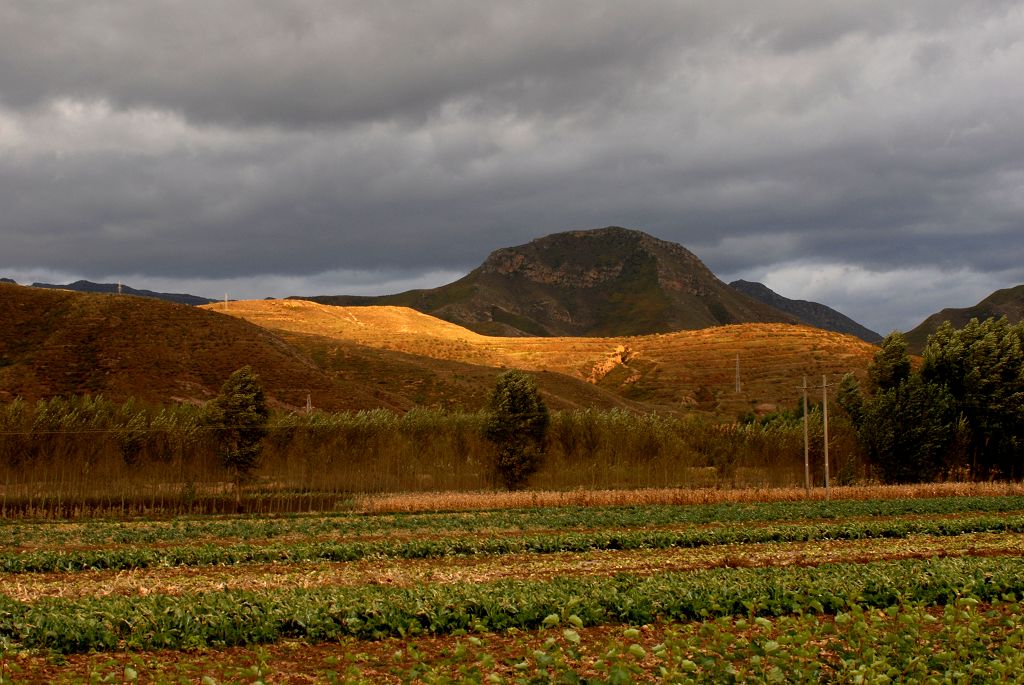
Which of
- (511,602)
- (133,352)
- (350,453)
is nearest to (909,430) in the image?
(350,453)

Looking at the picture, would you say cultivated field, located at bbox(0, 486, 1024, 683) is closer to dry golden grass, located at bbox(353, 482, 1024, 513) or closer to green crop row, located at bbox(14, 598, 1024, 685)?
green crop row, located at bbox(14, 598, 1024, 685)

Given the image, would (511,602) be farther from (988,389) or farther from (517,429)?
(988,389)

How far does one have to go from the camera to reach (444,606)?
13.8 meters

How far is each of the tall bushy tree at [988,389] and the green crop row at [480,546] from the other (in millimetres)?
21152

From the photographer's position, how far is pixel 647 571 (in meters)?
19.1

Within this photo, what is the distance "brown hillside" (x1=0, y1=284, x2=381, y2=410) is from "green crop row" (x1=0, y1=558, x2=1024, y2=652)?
52.6 metres

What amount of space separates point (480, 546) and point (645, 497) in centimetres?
1629

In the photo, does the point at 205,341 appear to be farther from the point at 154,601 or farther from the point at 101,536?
the point at 154,601

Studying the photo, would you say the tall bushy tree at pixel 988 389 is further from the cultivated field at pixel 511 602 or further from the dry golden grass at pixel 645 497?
the cultivated field at pixel 511 602

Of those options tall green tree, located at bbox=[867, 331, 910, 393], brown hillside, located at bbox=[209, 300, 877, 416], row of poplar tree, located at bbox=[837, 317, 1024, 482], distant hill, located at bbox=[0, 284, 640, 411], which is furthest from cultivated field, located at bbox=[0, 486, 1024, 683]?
brown hillside, located at bbox=[209, 300, 877, 416]

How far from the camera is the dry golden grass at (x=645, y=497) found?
36.1 meters

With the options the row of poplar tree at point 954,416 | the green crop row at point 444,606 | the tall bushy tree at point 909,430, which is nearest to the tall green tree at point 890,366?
the row of poplar tree at point 954,416

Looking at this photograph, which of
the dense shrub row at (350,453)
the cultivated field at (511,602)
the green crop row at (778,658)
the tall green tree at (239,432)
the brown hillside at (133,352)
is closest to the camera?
the green crop row at (778,658)

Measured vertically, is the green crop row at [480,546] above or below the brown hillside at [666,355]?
below
